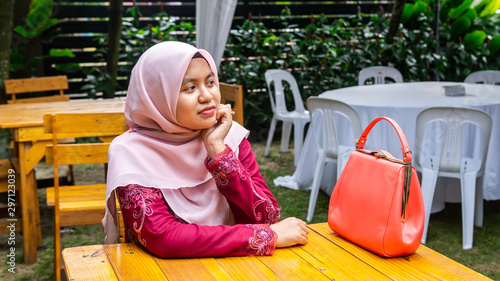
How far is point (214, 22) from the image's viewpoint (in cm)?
404

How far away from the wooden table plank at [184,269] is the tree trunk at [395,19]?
5.64 m

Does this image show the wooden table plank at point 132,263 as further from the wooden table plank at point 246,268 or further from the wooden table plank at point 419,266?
the wooden table plank at point 419,266

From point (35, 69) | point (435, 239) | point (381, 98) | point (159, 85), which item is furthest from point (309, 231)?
point (35, 69)

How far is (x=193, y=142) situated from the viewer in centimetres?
151

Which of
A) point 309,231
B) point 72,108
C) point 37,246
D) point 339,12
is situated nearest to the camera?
point 309,231

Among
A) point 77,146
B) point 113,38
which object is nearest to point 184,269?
point 77,146

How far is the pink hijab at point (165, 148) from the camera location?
1.40 metres

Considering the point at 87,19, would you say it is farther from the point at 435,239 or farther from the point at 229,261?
the point at 229,261

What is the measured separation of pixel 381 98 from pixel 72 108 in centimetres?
244

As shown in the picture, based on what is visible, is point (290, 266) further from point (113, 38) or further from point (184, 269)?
point (113, 38)

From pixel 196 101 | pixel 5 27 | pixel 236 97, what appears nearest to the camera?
pixel 196 101

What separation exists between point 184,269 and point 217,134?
0.40 meters

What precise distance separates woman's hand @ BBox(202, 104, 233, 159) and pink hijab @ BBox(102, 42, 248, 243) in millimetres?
66

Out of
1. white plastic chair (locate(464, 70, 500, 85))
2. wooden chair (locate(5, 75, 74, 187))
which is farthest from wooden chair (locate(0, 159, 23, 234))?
white plastic chair (locate(464, 70, 500, 85))
